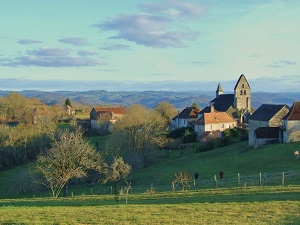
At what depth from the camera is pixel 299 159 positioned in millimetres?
44219

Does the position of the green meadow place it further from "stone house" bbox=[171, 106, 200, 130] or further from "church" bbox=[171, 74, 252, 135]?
"stone house" bbox=[171, 106, 200, 130]

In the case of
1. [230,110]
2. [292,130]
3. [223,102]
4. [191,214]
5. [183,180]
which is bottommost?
[183,180]

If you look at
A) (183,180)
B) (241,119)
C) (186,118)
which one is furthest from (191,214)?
(186,118)

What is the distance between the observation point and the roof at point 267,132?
58719mm

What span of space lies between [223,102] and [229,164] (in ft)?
165

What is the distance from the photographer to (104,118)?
3787 inches

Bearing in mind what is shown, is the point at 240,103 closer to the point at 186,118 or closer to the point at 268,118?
the point at 186,118

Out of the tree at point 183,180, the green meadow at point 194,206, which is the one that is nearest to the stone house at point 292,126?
the green meadow at point 194,206

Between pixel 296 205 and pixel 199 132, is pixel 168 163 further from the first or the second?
pixel 296 205

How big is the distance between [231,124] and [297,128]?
2788 centimetres

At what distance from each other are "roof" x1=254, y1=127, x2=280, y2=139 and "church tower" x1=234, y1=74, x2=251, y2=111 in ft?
116

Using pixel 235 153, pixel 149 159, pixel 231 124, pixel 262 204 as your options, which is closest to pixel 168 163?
pixel 149 159

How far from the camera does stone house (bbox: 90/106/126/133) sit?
→ 310 ft

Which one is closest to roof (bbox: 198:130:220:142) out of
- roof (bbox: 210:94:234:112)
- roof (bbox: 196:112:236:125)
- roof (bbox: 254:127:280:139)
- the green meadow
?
roof (bbox: 196:112:236:125)
